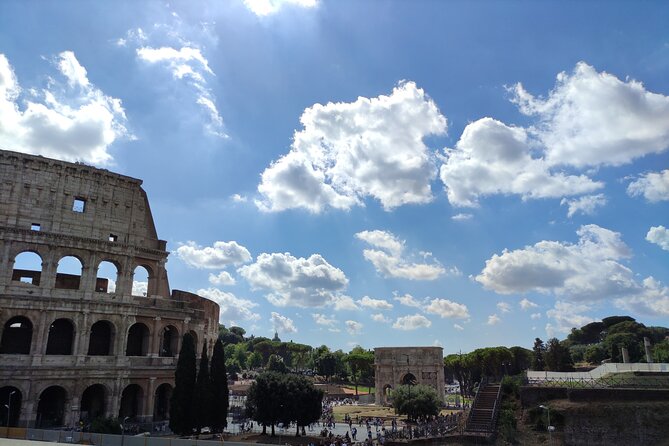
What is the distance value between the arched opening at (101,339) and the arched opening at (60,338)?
163 cm

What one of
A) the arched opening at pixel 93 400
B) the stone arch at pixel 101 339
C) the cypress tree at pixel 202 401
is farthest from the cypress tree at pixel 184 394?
the arched opening at pixel 93 400

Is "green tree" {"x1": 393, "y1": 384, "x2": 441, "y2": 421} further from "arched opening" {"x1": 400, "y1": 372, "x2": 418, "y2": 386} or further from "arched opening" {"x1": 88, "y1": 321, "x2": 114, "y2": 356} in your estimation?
"arched opening" {"x1": 88, "y1": 321, "x2": 114, "y2": 356}

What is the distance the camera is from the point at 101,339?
4234 centimetres

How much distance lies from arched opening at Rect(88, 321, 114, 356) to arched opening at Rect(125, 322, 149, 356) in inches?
70.9

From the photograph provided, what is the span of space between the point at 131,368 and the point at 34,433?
9978 millimetres

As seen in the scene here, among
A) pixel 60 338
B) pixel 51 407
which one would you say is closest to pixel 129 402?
pixel 51 407

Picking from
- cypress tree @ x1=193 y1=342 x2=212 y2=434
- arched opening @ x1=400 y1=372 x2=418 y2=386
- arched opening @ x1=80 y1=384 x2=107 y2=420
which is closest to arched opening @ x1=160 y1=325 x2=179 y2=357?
arched opening @ x1=80 y1=384 x2=107 y2=420

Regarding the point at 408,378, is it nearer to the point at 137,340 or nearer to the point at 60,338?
the point at 137,340

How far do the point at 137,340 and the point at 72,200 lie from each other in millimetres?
13431

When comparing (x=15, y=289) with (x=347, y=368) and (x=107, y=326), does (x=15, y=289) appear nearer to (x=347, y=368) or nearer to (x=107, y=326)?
(x=107, y=326)

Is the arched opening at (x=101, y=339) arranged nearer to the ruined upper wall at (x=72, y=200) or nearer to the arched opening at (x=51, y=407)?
the arched opening at (x=51, y=407)

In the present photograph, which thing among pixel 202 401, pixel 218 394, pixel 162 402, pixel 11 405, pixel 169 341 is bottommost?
pixel 162 402

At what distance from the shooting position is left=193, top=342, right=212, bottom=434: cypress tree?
1448 inches

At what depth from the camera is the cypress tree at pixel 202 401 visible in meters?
36.8
